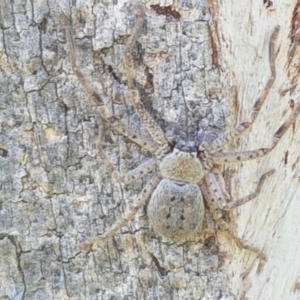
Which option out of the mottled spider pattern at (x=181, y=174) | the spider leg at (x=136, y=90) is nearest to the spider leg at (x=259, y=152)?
the mottled spider pattern at (x=181, y=174)

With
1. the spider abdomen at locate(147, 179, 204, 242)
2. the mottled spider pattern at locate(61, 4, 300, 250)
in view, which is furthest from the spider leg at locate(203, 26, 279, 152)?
the spider abdomen at locate(147, 179, 204, 242)

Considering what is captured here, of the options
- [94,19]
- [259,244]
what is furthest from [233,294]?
[94,19]

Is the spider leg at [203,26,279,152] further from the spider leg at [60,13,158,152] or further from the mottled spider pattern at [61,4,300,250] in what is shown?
the spider leg at [60,13,158,152]

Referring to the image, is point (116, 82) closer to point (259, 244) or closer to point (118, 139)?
point (118, 139)

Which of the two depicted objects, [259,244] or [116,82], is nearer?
[116,82]

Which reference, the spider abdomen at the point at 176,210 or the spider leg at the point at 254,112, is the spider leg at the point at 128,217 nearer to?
the spider abdomen at the point at 176,210

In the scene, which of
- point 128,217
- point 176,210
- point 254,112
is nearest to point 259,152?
point 254,112
